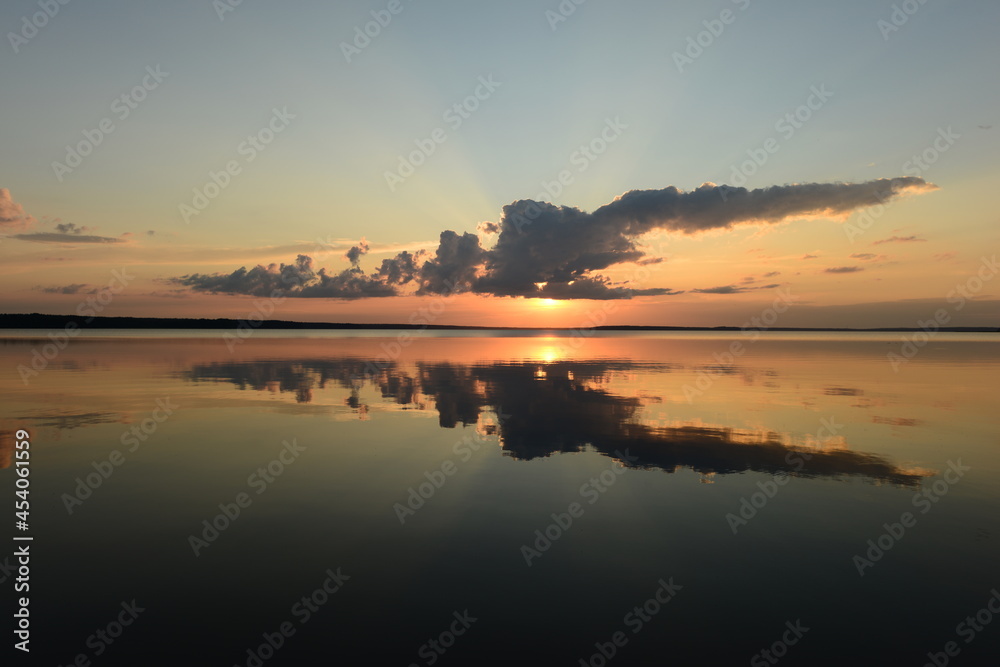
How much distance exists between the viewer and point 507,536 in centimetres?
1172

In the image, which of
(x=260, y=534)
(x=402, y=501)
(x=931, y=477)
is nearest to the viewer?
(x=260, y=534)

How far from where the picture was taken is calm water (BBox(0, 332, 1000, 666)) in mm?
8070

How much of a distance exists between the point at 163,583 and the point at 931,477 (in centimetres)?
1890

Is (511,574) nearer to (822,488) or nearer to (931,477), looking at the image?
(822,488)

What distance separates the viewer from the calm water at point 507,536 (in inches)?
318

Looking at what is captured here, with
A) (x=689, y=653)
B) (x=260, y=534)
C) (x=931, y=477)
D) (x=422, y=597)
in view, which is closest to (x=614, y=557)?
(x=689, y=653)

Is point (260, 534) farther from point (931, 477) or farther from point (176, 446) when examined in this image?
point (931, 477)

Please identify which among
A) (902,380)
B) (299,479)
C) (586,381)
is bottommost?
(902,380)

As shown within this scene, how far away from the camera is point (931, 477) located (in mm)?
16250

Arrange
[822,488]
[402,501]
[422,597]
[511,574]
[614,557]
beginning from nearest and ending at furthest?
[422,597] < [511,574] < [614,557] < [402,501] < [822,488]

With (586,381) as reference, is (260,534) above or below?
above

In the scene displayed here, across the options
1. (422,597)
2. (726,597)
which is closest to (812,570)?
(726,597)

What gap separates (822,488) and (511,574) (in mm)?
9807

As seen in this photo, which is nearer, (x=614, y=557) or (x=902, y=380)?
(x=614, y=557)
